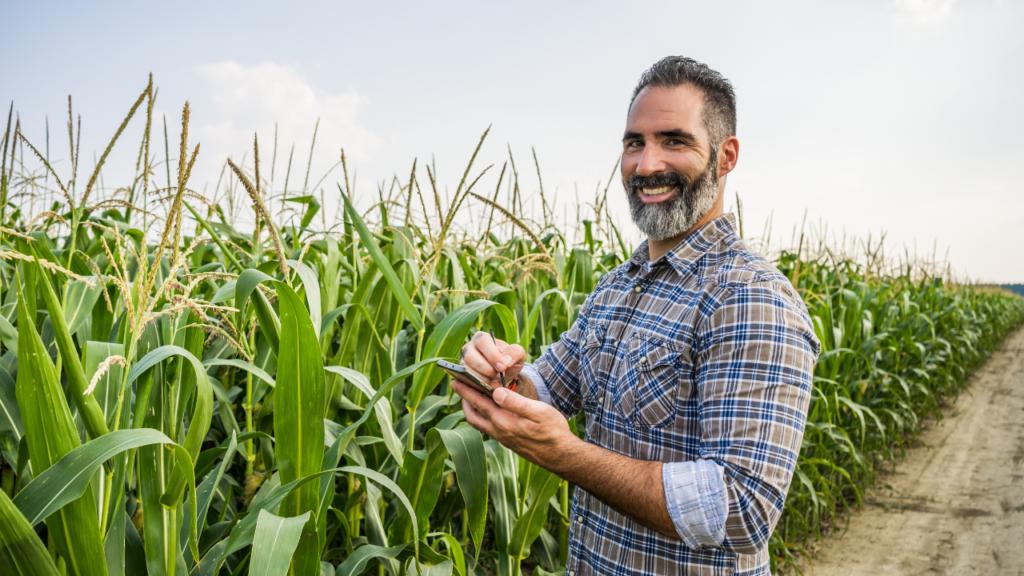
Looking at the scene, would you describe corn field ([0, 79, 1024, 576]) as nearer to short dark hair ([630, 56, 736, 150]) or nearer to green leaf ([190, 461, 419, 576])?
green leaf ([190, 461, 419, 576])

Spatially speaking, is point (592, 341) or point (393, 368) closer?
point (592, 341)

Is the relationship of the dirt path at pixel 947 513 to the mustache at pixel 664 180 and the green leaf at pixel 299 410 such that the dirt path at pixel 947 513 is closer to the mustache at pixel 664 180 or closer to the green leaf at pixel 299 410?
the mustache at pixel 664 180

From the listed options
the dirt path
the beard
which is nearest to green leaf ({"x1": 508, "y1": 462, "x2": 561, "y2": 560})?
the beard

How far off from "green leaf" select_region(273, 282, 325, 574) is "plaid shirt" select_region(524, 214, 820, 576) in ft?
2.42

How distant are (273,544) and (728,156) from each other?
4.92ft

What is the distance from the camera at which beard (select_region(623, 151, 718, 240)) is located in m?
1.56

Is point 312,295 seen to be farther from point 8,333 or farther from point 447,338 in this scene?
point 8,333

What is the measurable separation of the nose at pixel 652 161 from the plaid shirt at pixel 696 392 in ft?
0.68

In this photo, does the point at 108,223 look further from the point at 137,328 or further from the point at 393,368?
the point at 137,328

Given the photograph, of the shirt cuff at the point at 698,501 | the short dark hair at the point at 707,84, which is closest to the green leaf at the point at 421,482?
the shirt cuff at the point at 698,501

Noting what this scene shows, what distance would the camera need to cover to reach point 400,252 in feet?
7.67

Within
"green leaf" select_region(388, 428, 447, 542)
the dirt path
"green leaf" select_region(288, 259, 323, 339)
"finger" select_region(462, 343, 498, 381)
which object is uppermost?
"green leaf" select_region(288, 259, 323, 339)

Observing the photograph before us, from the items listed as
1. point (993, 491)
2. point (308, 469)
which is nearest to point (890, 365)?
point (993, 491)

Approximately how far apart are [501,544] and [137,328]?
1435 mm
